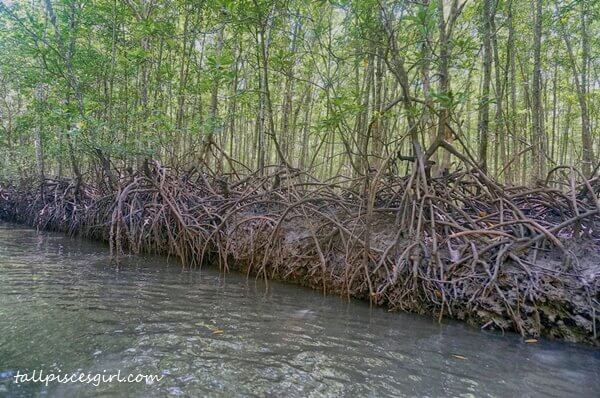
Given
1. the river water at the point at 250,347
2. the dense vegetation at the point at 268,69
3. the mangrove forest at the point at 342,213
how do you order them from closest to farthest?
1. the river water at the point at 250,347
2. the mangrove forest at the point at 342,213
3. the dense vegetation at the point at 268,69

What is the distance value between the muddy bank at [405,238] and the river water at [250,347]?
0.27 meters

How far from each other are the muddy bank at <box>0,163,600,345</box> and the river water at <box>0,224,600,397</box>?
265 millimetres

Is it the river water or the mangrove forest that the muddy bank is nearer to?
the mangrove forest

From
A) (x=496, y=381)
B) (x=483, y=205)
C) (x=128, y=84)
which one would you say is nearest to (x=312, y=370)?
(x=496, y=381)

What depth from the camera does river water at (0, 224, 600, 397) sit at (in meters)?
2.19

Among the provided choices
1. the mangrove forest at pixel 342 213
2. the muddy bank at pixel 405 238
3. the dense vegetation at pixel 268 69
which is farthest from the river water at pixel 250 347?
the dense vegetation at pixel 268 69

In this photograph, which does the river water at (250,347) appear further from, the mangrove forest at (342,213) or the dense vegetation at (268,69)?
the dense vegetation at (268,69)

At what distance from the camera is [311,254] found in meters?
4.62

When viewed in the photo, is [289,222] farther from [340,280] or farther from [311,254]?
[340,280]

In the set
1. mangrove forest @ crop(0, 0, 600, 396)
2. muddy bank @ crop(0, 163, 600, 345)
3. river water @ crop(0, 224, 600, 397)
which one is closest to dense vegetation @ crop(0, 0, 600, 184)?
mangrove forest @ crop(0, 0, 600, 396)

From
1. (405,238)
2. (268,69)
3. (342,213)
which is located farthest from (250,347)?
(268,69)

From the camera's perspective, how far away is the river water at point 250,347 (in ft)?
7.20

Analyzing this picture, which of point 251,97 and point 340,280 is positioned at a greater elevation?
point 251,97

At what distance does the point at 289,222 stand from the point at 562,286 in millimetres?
3110
